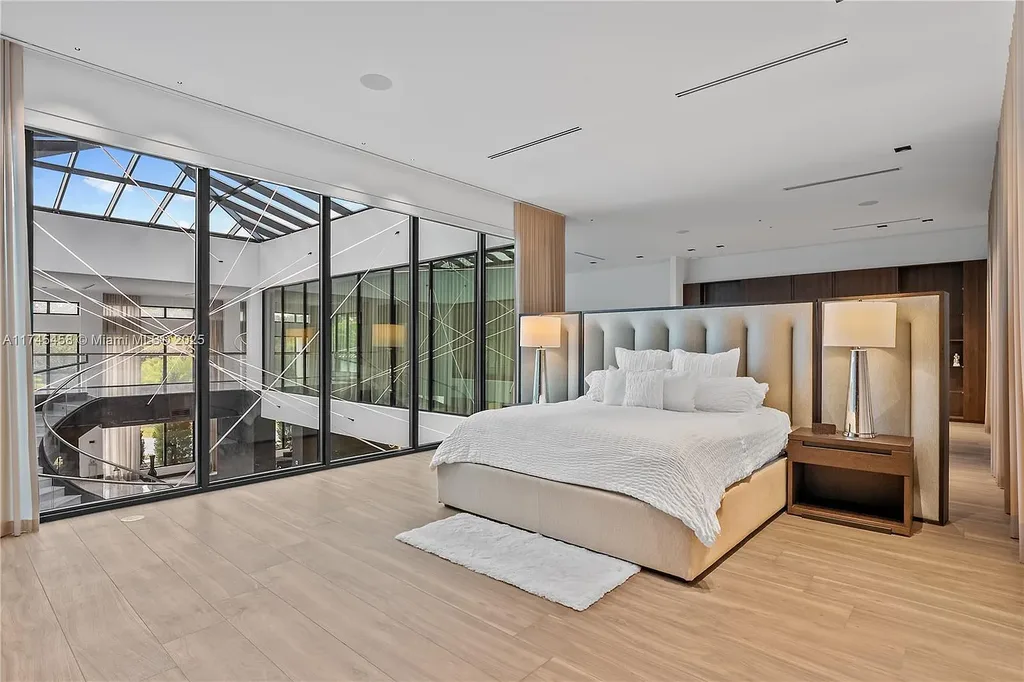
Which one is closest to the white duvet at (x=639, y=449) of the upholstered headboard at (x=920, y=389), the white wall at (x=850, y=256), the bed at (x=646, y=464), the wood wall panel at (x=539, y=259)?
the bed at (x=646, y=464)

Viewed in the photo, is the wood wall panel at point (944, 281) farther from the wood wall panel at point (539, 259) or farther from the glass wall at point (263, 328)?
the glass wall at point (263, 328)

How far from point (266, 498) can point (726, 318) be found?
12.8ft

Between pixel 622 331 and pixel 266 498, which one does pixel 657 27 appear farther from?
pixel 266 498

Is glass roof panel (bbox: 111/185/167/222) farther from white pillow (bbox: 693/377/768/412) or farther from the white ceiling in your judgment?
white pillow (bbox: 693/377/768/412)

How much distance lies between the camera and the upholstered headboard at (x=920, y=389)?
11.4ft

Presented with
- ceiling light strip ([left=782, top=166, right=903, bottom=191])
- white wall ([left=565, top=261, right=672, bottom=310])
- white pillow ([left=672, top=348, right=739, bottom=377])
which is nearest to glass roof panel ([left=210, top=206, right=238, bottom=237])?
white pillow ([left=672, top=348, right=739, bottom=377])

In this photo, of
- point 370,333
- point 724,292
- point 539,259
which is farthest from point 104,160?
point 724,292

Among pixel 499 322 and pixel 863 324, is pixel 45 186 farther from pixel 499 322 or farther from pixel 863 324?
pixel 863 324

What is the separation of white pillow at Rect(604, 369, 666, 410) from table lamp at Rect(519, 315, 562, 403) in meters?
1.29

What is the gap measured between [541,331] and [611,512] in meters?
3.04

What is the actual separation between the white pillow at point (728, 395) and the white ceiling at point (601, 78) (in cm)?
195

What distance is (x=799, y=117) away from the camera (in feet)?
13.2

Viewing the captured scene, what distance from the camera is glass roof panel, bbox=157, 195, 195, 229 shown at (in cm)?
403

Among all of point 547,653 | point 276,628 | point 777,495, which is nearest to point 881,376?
point 777,495
